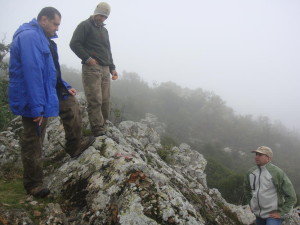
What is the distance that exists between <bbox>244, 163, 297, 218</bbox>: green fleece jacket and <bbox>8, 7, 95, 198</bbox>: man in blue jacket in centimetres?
335

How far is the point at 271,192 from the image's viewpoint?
4.42 meters

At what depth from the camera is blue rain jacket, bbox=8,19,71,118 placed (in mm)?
3309

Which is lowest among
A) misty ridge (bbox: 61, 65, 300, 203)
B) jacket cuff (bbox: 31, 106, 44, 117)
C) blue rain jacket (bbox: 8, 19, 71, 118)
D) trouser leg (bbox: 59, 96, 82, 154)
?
misty ridge (bbox: 61, 65, 300, 203)

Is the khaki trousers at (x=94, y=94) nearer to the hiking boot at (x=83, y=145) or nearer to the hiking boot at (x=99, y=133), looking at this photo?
the hiking boot at (x=99, y=133)

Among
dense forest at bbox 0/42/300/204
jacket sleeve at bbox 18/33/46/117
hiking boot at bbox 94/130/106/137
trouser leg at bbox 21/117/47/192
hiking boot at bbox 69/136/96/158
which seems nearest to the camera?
jacket sleeve at bbox 18/33/46/117

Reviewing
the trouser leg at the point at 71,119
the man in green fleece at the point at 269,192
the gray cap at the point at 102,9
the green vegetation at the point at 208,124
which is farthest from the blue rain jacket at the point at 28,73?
the green vegetation at the point at 208,124

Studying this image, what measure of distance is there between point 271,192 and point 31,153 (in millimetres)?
3731

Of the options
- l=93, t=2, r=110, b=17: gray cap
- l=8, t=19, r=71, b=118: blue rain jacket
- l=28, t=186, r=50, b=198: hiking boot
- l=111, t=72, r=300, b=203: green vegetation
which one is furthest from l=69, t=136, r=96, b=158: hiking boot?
l=111, t=72, r=300, b=203: green vegetation

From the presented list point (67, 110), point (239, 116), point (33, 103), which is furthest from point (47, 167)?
point (239, 116)

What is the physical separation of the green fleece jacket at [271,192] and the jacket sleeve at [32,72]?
11.9 ft

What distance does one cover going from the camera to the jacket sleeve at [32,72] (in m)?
3.30

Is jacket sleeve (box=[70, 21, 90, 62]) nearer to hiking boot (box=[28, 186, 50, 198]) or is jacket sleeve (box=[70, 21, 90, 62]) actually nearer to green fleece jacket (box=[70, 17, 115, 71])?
green fleece jacket (box=[70, 17, 115, 71])

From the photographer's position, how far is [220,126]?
47625 mm

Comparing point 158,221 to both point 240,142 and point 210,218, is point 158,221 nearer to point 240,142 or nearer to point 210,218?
point 210,218
